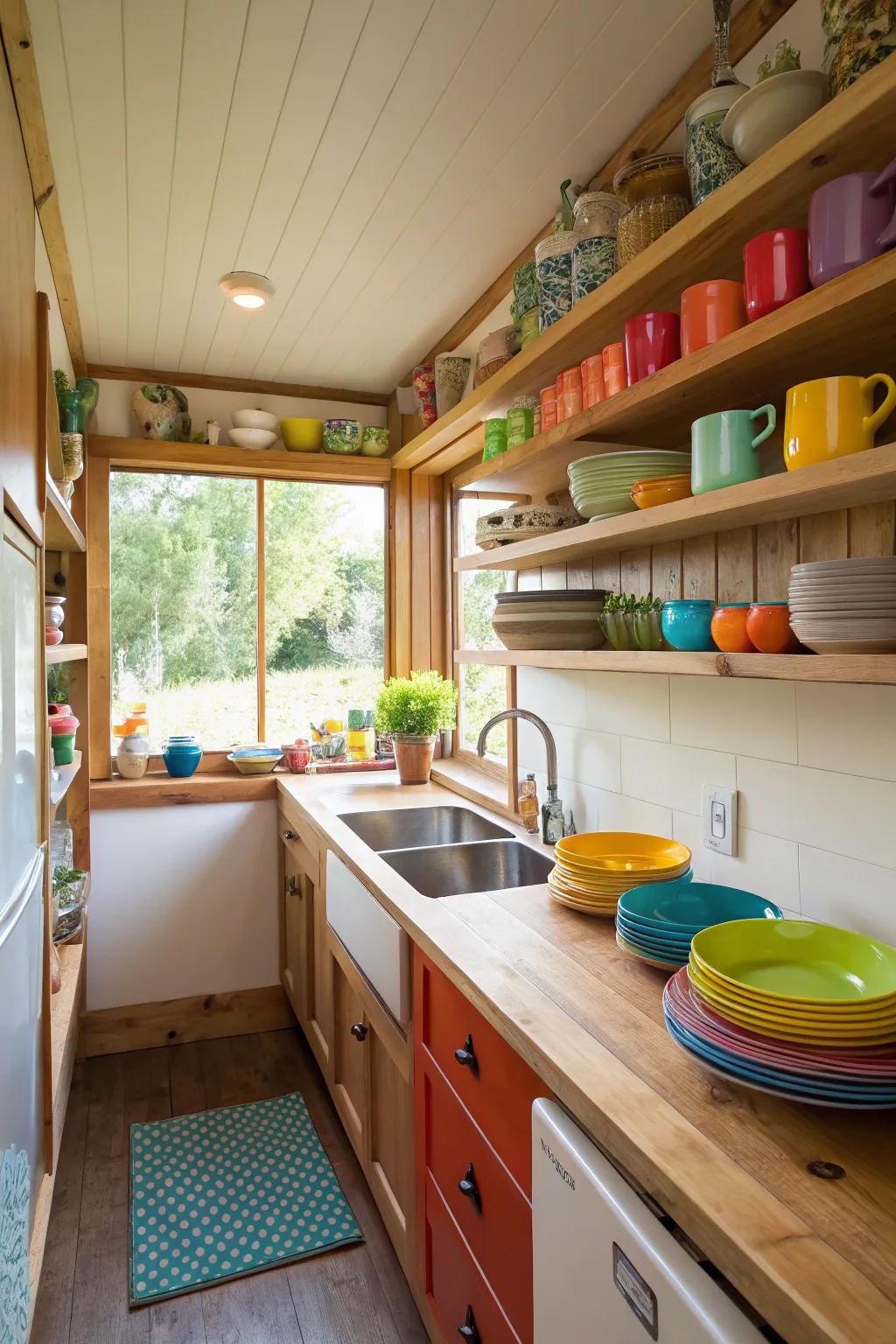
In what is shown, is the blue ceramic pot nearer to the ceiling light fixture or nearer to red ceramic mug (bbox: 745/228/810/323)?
red ceramic mug (bbox: 745/228/810/323)

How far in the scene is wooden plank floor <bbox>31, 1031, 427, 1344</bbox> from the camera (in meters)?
1.76

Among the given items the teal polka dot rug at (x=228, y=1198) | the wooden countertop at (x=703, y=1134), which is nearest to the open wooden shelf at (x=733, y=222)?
the wooden countertop at (x=703, y=1134)

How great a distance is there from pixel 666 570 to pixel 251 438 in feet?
6.84

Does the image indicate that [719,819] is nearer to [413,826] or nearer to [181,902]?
[413,826]

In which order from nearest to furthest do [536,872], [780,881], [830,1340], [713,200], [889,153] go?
[830,1340]
[889,153]
[713,200]
[780,881]
[536,872]

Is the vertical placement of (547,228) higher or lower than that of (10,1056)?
higher

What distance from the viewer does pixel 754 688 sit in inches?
59.3

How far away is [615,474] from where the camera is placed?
1526 millimetres

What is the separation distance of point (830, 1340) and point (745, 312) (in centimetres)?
125

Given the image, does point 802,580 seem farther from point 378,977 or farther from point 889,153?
point 378,977

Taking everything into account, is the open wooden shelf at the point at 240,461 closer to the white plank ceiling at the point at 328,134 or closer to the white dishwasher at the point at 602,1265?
the white plank ceiling at the point at 328,134

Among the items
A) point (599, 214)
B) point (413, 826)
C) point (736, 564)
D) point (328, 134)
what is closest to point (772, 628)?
point (736, 564)

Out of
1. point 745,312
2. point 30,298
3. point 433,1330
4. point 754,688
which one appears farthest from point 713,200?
point 433,1330

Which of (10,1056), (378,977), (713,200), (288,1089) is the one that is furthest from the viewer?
(288,1089)
